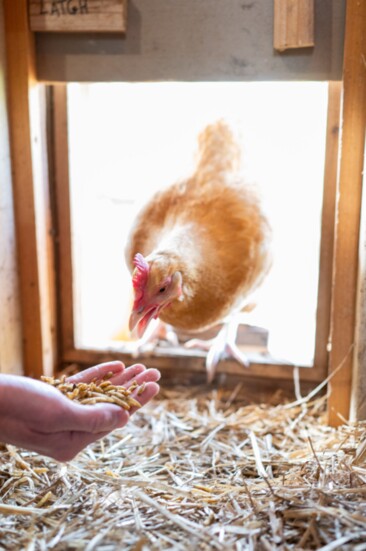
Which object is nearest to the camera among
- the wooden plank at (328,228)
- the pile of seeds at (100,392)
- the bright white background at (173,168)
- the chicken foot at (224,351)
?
the pile of seeds at (100,392)

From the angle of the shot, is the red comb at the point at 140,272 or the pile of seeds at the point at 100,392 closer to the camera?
the pile of seeds at the point at 100,392

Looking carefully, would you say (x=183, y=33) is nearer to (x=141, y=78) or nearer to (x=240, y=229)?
(x=141, y=78)

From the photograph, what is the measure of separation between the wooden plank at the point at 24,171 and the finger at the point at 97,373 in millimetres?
781

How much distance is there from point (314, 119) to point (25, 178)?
1.94 meters

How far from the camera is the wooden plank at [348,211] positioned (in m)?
2.22

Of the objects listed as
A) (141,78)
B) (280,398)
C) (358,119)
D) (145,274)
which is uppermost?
(141,78)

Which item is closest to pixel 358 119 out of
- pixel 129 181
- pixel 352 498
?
pixel 352 498

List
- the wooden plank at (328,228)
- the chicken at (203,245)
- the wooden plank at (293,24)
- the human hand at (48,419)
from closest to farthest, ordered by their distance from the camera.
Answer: the human hand at (48,419) < the wooden plank at (293,24) < the chicken at (203,245) < the wooden plank at (328,228)

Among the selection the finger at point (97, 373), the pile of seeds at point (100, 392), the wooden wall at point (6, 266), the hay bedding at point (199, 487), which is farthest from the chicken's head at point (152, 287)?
the wooden wall at point (6, 266)

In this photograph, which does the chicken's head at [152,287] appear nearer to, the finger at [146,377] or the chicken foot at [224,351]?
the finger at [146,377]

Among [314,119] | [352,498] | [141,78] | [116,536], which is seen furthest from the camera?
[314,119]

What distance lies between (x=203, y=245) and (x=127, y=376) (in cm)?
72

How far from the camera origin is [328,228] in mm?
2781

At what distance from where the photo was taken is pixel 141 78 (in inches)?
96.6
